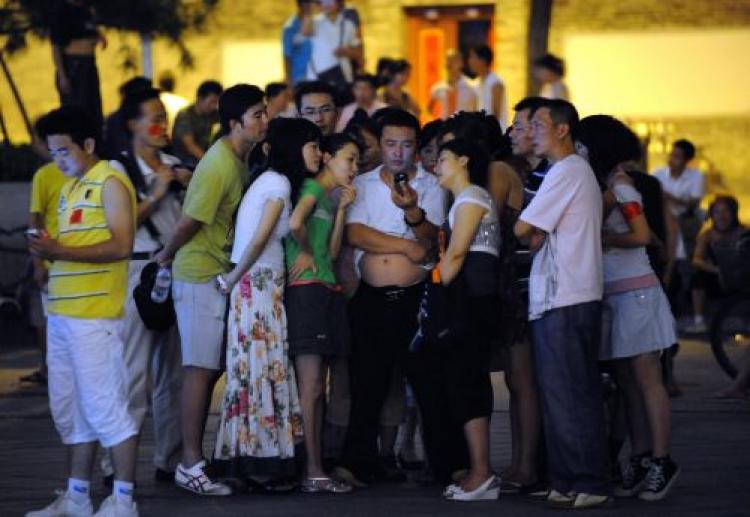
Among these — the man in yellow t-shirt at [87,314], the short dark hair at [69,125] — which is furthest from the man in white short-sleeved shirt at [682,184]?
the man in yellow t-shirt at [87,314]

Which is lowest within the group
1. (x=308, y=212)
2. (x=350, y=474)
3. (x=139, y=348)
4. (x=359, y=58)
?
(x=350, y=474)

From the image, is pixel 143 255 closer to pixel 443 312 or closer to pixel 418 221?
pixel 418 221

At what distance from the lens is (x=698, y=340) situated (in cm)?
1750

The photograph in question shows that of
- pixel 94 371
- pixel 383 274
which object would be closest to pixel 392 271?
pixel 383 274

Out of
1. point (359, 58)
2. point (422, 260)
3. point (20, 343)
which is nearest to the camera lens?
point (422, 260)

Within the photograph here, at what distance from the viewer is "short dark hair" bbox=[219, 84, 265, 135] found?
1028 cm

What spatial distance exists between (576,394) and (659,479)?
0.65 meters

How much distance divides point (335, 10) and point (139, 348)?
8513 mm

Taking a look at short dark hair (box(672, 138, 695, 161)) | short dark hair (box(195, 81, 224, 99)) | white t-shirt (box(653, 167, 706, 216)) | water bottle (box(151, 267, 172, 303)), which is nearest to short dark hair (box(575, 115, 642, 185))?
water bottle (box(151, 267, 172, 303))

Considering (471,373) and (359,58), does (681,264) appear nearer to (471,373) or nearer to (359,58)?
(359,58)

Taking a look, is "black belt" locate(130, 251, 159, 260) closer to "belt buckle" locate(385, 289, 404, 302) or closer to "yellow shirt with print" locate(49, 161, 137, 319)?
"yellow shirt with print" locate(49, 161, 137, 319)

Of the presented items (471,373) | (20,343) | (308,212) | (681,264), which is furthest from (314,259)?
(681,264)

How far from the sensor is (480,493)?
32.7 ft

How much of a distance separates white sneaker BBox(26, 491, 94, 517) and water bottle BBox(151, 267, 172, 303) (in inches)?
47.3
